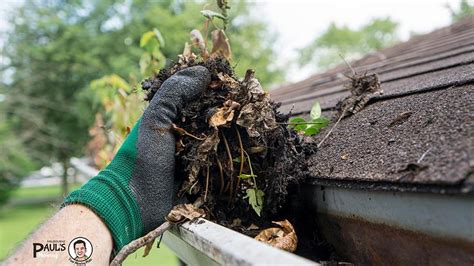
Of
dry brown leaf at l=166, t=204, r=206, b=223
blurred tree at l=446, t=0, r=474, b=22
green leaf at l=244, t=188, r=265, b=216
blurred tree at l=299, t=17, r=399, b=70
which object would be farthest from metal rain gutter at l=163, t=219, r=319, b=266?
blurred tree at l=299, t=17, r=399, b=70

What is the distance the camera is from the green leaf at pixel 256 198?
1044 mm

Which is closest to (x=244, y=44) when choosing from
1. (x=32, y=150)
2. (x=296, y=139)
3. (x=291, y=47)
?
(x=291, y=47)

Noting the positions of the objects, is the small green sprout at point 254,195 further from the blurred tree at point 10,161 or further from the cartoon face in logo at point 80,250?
the blurred tree at point 10,161

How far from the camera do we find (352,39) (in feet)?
85.8

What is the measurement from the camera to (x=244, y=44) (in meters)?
16.8

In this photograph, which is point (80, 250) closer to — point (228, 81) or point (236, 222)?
point (236, 222)

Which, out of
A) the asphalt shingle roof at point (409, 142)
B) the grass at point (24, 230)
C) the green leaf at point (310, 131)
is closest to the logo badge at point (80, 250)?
the asphalt shingle roof at point (409, 142)

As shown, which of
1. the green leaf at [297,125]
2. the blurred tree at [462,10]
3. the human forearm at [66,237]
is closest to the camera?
the human forearm at [66,237]

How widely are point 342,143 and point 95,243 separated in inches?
26.5

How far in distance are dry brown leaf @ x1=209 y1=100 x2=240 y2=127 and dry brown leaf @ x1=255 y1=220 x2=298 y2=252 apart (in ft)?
0.94

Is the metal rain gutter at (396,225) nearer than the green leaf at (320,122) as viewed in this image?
Yes

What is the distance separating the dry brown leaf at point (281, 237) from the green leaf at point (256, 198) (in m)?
0.06

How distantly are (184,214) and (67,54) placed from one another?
49.0 ft

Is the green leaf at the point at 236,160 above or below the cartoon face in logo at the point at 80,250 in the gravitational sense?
above
